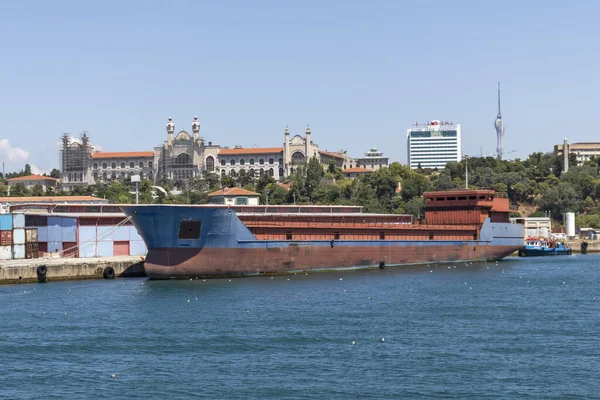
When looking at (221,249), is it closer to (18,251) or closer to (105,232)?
(105,232)

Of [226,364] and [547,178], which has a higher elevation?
[547,178]

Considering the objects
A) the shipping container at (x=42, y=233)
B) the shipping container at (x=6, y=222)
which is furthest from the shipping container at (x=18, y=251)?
the shipping container at (x=42, y=233)

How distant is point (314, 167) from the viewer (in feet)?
457

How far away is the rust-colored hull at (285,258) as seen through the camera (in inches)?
2366

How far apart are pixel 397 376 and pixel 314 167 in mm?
107951

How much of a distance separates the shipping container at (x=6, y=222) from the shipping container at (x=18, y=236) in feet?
1.71

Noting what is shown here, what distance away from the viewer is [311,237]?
66.8 m

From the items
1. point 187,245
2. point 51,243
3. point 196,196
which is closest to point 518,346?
point 187,245

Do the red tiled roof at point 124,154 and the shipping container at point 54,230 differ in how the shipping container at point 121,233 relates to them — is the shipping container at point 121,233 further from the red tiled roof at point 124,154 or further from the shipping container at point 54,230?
the red tiled roof at point 124,154

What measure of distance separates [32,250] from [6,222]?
10.1 ft

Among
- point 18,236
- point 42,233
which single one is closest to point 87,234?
point 42,233

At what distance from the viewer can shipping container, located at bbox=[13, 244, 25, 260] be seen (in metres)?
69.1

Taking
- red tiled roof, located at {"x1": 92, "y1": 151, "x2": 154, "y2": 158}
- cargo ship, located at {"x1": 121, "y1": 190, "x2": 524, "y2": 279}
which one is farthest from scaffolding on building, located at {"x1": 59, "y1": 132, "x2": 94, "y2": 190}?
cargo ship, located at {"x1": 121, "y1": 190, "x2": 524, "y2": 279}

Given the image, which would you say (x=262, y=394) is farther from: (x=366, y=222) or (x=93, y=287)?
(x=366, y=222)
